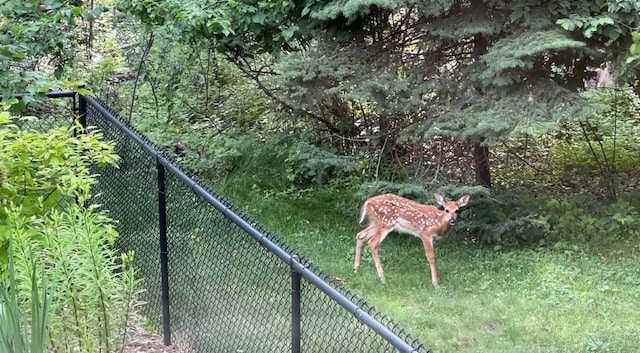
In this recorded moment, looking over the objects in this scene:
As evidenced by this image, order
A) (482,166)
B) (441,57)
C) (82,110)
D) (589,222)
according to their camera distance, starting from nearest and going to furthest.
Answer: (82,110) → (589,222) → (441,57) → (482,166)

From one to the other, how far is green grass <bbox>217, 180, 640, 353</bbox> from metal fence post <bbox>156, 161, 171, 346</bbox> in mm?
1587

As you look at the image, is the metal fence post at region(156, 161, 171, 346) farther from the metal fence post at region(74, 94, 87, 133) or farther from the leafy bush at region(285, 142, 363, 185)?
the leafy bush at region(285, 142, 363, 185)

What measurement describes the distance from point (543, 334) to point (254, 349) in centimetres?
189

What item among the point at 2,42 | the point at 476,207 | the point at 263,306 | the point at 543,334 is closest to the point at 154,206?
the point at 263,306

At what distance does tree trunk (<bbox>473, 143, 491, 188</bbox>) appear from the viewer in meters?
7.00

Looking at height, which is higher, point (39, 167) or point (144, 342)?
point (39, 167)

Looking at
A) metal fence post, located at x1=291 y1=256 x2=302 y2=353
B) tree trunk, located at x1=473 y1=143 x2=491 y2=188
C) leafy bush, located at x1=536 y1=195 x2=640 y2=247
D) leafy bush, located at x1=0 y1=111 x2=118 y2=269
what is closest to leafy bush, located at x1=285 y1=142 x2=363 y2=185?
tree trunk, located at x1=473 y1=143 x2=491 y2=188

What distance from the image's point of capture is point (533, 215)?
21.8 ft

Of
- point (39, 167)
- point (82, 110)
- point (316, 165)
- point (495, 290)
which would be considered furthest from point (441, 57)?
point (39, 167)

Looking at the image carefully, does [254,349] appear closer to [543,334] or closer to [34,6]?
[543,334]

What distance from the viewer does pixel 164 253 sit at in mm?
4504

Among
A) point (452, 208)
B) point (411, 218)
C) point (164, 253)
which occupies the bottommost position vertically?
Result: point (411, 218)

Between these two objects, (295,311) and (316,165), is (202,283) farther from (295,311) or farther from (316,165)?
(316,165)

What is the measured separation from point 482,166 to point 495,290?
1.73m
